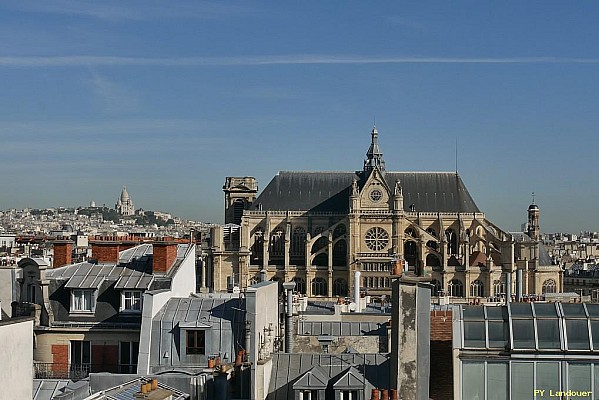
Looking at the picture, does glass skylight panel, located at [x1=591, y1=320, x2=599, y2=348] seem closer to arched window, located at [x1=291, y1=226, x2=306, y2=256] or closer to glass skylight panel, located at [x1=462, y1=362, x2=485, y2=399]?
glass skylight panel, located at [x1=462, y1=362, x2=485, y2=399]

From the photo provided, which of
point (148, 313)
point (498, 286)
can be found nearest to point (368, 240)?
point (498, 286)

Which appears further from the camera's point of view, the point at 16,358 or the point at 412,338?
the point at 412,338

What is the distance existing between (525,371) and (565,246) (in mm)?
174474

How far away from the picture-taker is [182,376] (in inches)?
828

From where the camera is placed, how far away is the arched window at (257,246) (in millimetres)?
107250

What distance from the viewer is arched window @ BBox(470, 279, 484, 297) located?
3900 inches

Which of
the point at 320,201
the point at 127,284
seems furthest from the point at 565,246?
the point at 127,284

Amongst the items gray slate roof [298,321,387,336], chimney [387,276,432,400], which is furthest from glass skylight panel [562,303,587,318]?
gray slate roof [298,321,387,336]

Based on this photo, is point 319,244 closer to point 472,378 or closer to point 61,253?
point 61,253

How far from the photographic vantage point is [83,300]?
26625mm

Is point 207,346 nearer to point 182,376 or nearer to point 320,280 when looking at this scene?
point 182,376

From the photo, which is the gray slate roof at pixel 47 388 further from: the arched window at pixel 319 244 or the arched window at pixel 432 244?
the arched window at pixel 432 244

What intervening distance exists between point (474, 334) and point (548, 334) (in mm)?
1180

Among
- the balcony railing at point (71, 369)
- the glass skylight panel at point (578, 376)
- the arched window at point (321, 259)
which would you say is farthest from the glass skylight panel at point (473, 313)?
the arched window at point (321, 259)
